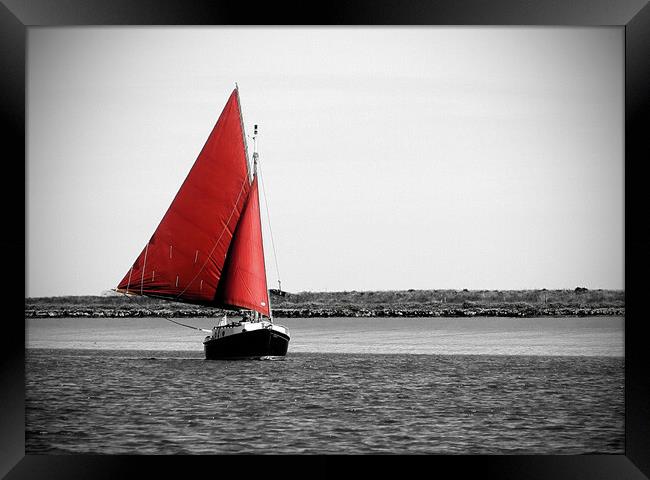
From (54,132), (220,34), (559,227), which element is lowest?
(559,227)

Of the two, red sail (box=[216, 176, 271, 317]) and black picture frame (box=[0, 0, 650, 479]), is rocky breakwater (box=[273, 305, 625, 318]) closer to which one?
red sail (box=[216, 176, 271, 317])

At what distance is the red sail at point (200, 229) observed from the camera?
72.8ft

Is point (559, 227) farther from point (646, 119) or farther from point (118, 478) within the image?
point (118, 478)

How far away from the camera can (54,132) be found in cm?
1380

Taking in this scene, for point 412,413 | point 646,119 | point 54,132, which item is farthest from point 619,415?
point 54,132

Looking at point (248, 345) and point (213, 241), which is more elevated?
point (213, 241)

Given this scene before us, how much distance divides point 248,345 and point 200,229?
3790mm

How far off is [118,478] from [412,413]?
7043 mm

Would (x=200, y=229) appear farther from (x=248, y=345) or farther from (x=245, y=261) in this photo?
(x=248, y=345)

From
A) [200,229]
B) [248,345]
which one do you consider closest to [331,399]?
[200,229]

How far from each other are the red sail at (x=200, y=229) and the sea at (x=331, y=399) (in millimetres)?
1902

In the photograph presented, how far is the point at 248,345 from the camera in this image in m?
25.9

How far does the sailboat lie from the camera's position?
878 inches

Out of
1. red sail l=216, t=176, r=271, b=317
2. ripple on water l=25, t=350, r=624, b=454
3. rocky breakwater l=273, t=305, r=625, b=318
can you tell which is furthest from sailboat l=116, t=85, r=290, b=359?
rocky breakwater l=273, t=305, r=625, b=318
